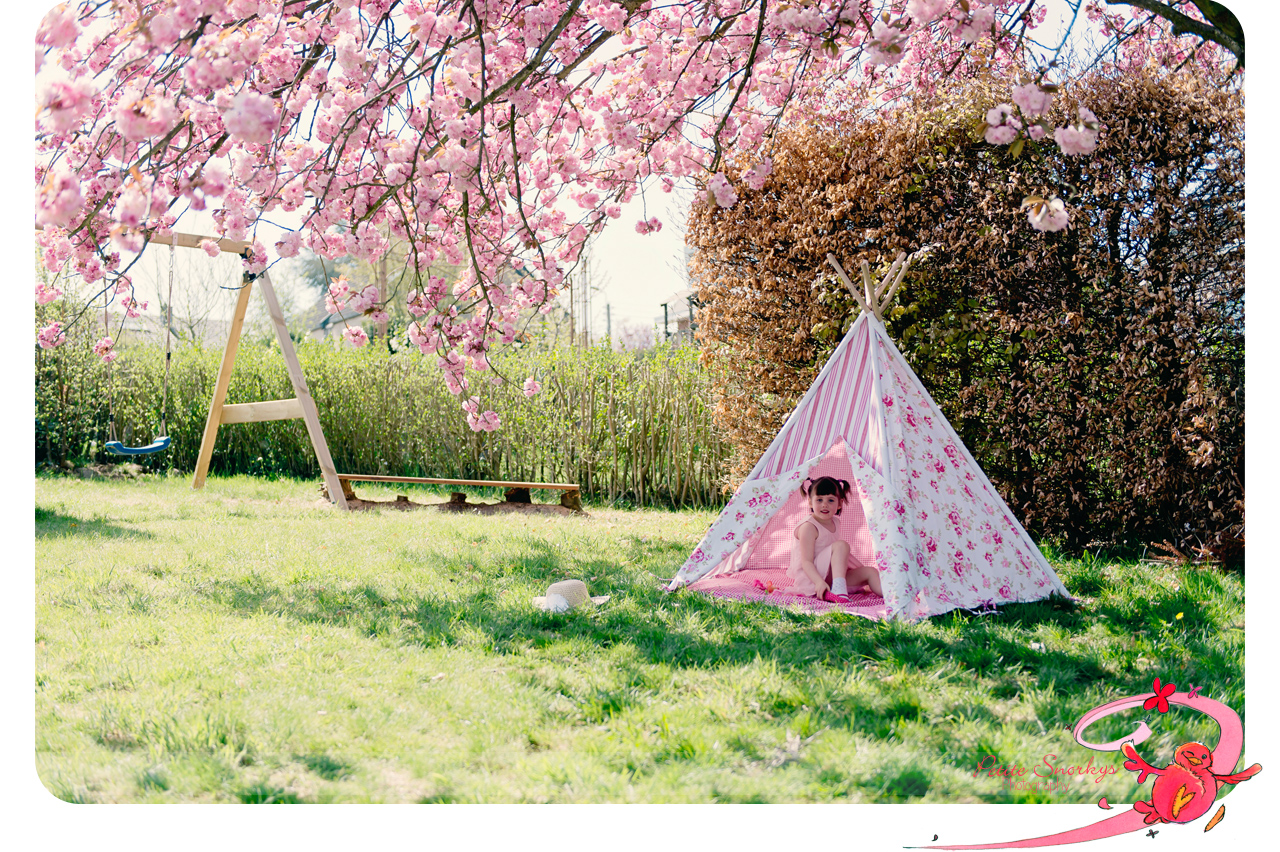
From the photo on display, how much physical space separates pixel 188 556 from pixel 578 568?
1.82 meters

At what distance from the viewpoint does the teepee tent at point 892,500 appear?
10.2 feet

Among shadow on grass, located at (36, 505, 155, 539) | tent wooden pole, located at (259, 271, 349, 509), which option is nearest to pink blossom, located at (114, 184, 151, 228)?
shadow on grass, located at (36, 505, 155, 539)

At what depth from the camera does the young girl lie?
3.37m

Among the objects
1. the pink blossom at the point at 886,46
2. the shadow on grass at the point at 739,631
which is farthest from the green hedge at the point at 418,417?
the pink blossom at the point at 886,46

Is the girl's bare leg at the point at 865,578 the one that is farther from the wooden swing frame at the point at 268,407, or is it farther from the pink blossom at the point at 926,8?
the wooden swing frame at the point at 268,407

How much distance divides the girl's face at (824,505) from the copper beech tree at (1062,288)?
989 mm

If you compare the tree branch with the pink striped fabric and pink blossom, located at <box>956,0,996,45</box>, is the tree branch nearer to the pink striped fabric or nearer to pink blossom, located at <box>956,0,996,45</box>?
A: pink blossom, located at <box>956,0,996,45</box>

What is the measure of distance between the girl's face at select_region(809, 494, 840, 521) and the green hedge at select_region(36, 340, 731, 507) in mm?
2395

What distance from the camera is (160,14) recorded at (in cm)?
217

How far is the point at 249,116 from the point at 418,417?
217 inches

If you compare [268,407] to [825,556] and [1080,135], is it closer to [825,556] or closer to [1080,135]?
[825,556]

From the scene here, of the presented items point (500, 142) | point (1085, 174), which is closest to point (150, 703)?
point (500, 142)

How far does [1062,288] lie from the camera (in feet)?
12.7

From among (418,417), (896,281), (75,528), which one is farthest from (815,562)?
(418,417)
